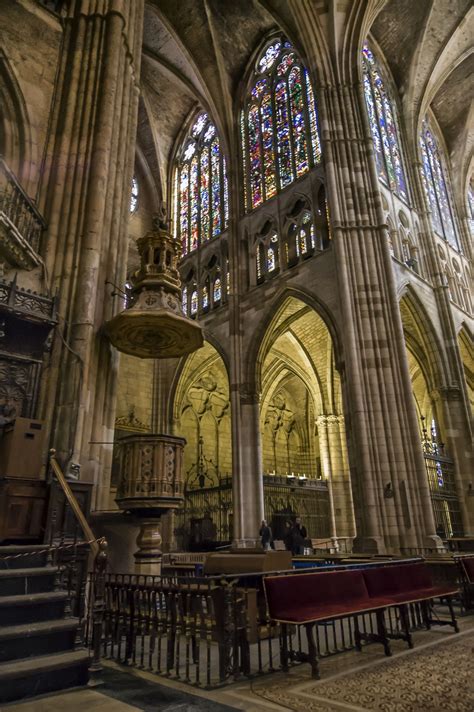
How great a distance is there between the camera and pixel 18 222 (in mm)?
7770

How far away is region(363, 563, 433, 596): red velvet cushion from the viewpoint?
5195 mm

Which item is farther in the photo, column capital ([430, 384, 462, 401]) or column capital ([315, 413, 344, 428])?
column capital ([315, 413, 344, 428])

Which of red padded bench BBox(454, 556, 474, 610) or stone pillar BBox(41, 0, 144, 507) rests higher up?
stone pillar BBox(41, 0, 144, 507)

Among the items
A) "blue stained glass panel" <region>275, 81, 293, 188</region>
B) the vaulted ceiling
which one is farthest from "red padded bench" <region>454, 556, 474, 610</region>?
the vaulted ceiling

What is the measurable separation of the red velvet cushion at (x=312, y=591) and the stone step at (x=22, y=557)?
83.3 inches

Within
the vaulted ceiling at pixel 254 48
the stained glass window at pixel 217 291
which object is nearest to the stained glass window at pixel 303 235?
the stained glass window at pixel 217 291

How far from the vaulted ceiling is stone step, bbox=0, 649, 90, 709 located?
20.0 metres

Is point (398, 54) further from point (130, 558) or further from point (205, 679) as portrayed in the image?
point (205, 679)

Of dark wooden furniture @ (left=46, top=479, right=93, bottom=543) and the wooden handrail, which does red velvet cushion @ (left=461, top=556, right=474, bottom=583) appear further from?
dark wooden furniture @ (left=46, top=479, right=93, bottom=543)

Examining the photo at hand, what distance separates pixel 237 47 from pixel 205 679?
2391 cm

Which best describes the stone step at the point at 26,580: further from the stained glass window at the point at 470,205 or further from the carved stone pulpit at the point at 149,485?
the stained glass window at the point at 470,205

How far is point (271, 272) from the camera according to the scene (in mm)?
17688

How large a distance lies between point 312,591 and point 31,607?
8.13ft

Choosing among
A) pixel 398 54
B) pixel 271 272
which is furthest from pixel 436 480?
pixel 398 54
